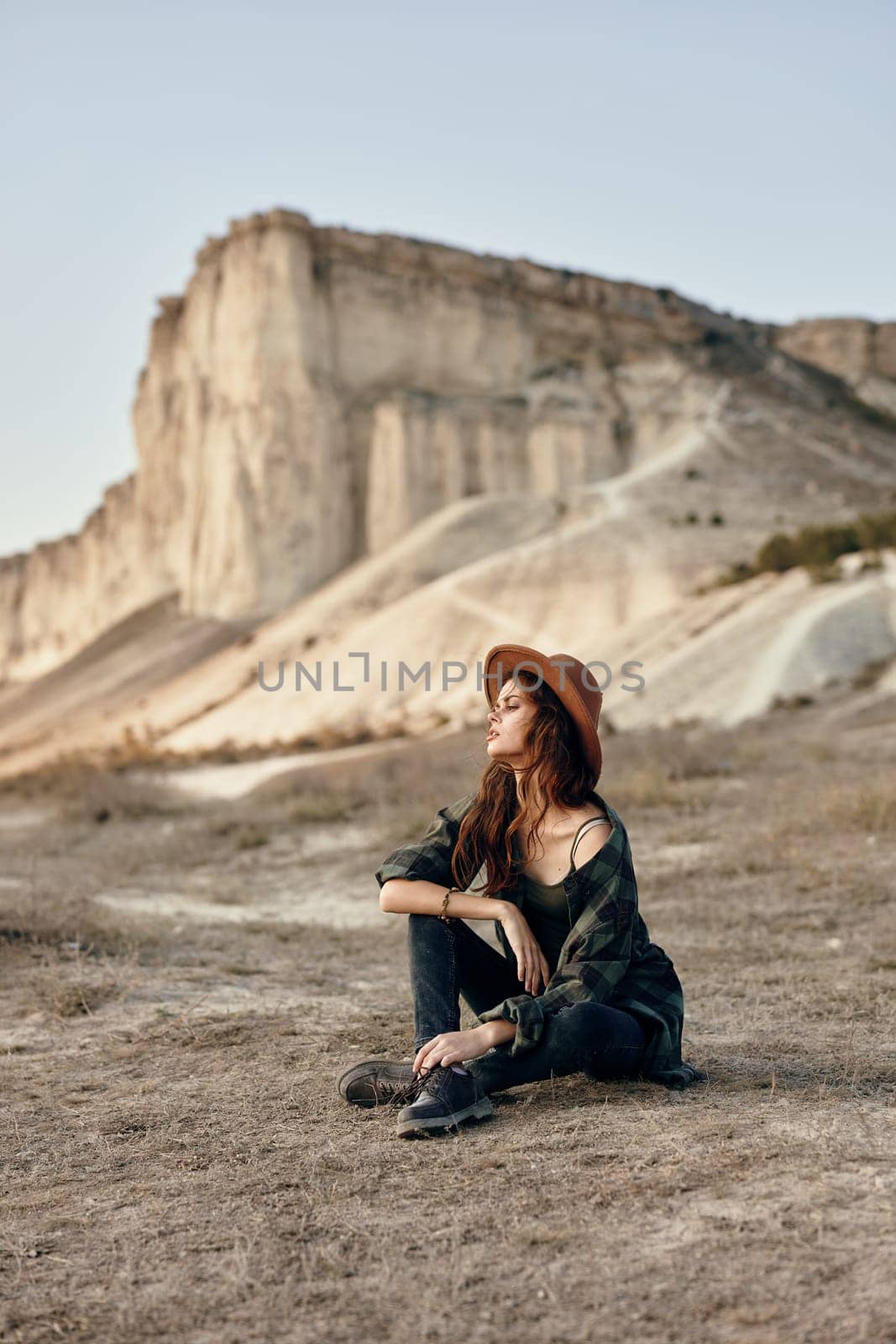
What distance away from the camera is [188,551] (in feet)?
139

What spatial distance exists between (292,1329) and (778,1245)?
947mm

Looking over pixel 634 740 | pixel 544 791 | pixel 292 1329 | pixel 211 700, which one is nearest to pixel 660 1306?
pixel 292 1329

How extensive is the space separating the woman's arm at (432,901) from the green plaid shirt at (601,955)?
45 millimetres

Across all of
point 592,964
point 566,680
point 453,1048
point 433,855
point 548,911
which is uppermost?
point 566,680

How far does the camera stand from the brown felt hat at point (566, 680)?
342 centimetres

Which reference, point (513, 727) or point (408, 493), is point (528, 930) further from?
point (408, 493)

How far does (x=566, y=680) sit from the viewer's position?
342 cm

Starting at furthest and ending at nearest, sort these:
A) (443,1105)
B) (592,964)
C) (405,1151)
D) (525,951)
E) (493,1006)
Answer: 1. (493,1006)
2. (525,951)
3. (592,964)
4. (443,1105)
5. (405,1151)

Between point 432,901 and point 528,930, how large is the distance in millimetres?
292

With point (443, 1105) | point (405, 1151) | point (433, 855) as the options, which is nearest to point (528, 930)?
point (433, 855)

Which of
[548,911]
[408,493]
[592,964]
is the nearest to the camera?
[592,964]

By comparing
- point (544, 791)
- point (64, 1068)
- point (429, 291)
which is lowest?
point (64, 1068)

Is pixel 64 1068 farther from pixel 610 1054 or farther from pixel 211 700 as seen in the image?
pixel 211 700

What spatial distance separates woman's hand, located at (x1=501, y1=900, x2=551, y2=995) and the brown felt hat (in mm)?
465
